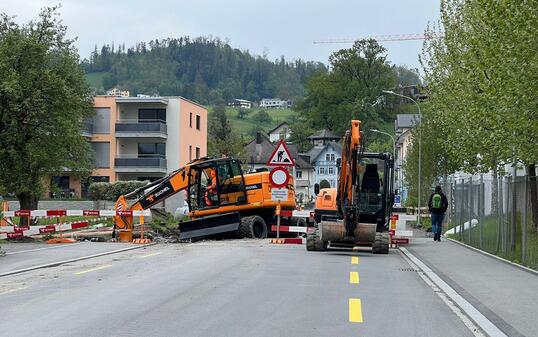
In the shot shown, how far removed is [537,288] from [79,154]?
21.0m

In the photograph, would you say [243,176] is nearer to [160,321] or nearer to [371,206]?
[371,206]

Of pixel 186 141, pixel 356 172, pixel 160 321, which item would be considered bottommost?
pixel 160 321

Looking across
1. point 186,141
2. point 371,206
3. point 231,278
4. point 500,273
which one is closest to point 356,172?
point 371,206

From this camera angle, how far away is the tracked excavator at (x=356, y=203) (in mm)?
21031

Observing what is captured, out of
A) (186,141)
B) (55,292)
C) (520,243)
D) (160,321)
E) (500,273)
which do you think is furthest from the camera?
(186,141)

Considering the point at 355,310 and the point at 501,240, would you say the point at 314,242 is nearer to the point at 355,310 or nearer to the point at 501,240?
the point at 501,240

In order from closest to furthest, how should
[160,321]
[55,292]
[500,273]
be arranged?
[160,321] < [55,292] < [500,273]

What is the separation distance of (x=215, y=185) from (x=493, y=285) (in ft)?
52.8

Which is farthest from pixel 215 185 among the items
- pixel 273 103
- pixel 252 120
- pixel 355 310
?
pixel 273 103

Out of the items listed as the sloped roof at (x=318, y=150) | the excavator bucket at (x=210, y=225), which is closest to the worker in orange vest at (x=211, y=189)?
the excavator bucket at (x=210, y=225)

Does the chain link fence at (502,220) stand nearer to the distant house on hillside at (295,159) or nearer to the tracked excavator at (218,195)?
the tracked excavator at (218,195)

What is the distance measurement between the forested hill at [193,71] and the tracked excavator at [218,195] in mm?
141627

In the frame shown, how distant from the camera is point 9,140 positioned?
2741 cm

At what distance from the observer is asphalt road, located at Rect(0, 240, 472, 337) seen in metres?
9.27
